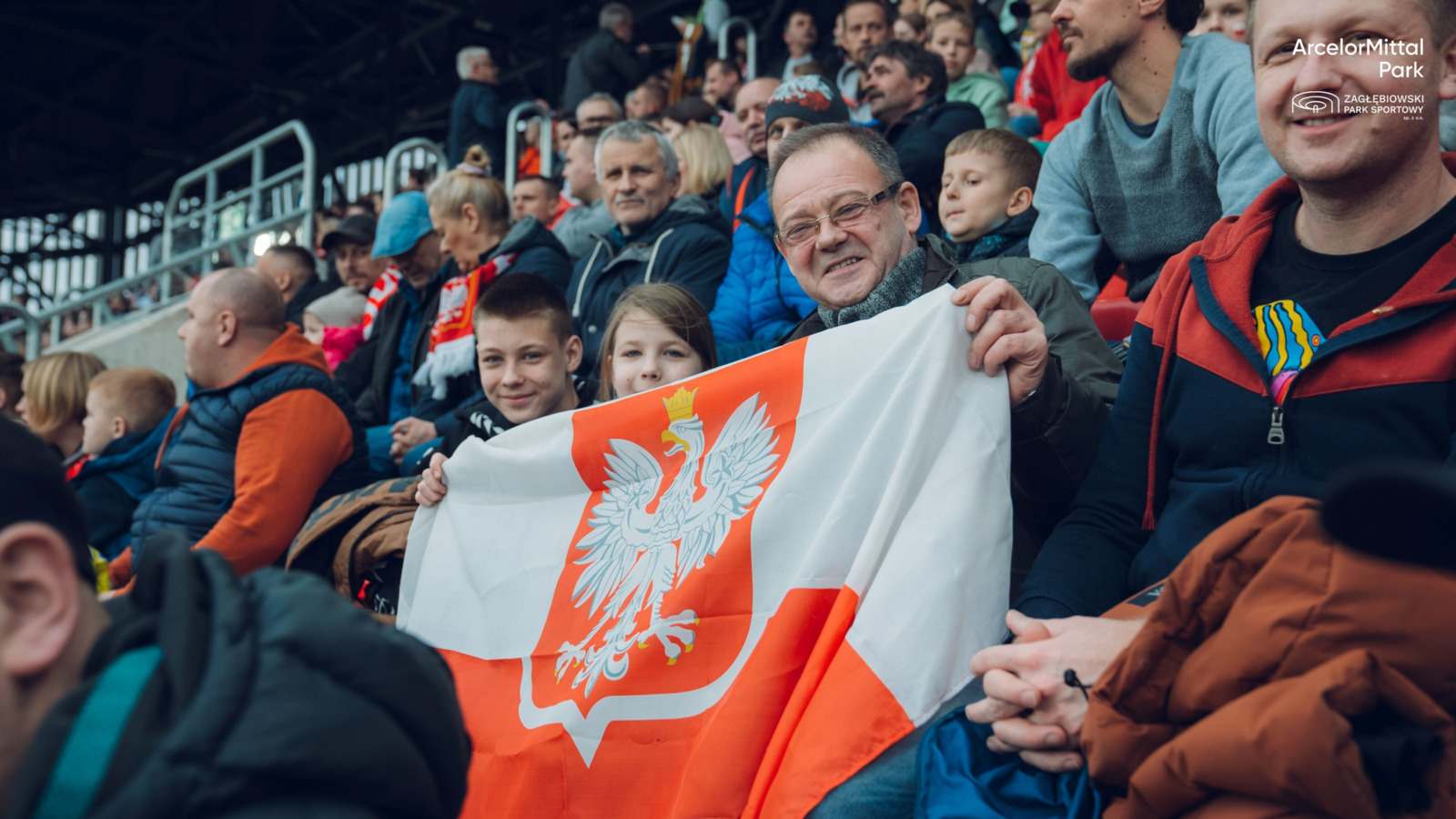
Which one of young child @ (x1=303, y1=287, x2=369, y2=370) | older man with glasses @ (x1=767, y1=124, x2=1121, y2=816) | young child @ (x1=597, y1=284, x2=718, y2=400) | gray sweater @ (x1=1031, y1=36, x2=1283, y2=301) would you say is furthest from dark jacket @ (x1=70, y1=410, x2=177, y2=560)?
gray sweater @ (x1=1031, y1=36, x2=1283, y2=301)

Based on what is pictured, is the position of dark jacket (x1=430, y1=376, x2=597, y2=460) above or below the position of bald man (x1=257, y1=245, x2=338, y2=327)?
below

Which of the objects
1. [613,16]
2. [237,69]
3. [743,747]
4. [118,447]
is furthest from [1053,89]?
[237,69]

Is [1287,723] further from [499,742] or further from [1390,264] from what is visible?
[499,742]

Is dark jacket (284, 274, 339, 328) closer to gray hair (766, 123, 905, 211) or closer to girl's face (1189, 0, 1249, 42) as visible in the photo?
gray hair (766, 123, 905, 211)

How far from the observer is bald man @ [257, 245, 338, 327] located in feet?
24.8

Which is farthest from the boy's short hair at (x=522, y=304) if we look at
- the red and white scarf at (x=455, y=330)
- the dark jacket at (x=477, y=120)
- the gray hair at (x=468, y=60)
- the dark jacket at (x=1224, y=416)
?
the gray hair at (x=468, y=60)

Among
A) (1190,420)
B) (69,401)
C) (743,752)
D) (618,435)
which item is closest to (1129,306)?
(1190,420)

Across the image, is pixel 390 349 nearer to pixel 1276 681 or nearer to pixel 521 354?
pixel 521 354

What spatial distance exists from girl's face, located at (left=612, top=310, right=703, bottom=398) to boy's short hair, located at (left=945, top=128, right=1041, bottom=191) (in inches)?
58.0

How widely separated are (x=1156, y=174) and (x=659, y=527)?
172 cm

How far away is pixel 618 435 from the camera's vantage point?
2.71 metres

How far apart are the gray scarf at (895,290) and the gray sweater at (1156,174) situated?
0.76 metres

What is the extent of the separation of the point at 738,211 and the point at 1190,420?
3680 mm

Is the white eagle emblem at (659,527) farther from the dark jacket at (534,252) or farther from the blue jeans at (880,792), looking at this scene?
the dark jacket at (534,252)
